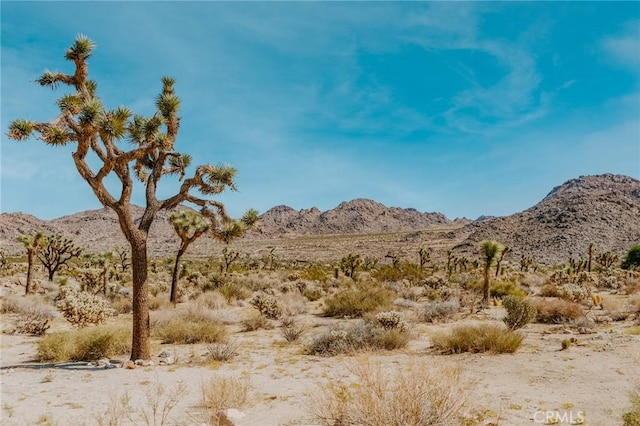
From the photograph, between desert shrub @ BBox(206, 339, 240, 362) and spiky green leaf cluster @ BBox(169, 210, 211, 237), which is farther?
spiky green leaf cluster @ BBox(169, 210, 211, 237)

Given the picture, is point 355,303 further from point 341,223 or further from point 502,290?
point 341,223

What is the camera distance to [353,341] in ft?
39.2

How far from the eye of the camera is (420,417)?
4.98m

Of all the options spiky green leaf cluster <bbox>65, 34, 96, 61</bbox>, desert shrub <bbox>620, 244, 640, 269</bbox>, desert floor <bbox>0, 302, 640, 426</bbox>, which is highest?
spiky green leaf cluster <bbox>65, 34, 96, 61</bbox>

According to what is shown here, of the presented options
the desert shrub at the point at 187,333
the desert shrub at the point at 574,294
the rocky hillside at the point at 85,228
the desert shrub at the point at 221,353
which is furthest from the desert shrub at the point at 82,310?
the rocky hillside at the point at 85,228

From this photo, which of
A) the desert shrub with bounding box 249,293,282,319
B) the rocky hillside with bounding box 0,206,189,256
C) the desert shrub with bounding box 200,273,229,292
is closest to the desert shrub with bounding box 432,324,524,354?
the desert shrub with bounding box 249,293,282,319

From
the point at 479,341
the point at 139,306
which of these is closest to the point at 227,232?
the point at 139,306

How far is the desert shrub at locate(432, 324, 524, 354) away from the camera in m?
11.2

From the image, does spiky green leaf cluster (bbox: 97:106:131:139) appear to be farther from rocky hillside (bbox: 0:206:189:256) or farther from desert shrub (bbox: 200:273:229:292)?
rocky hillside (bbox: 0:206:189:256)

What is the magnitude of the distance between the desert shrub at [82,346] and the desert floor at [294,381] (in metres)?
0.56

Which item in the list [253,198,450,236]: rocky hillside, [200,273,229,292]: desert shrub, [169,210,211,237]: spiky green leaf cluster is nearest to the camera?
[169,210,211,237]: spiky green leaf cluster

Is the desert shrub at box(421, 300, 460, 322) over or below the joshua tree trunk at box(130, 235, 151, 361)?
below

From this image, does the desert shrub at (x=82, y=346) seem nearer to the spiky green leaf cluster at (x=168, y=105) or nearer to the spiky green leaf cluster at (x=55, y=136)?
the spiky green leaf cluster at (x=55, y=136)

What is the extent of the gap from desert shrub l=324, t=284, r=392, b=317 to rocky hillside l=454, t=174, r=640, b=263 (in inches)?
2135
